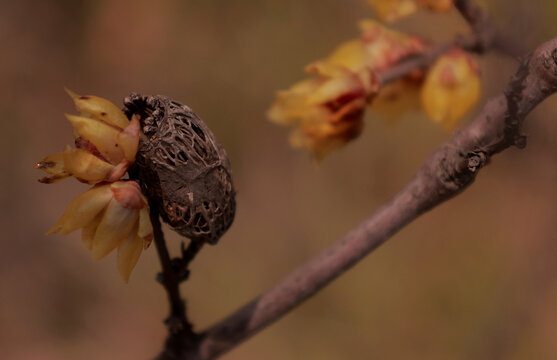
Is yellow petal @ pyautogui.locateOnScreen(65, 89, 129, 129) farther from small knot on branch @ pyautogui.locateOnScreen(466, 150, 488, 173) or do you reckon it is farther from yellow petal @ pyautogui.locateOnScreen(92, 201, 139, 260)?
small knot on branch @ pyautogui.locateOnScreen(466, 150, 488, 173)

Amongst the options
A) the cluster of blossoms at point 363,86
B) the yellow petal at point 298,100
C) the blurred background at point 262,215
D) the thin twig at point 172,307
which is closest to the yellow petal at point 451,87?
the cluster of blossoms at point 363,86

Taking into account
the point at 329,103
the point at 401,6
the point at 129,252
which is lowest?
the point at 129,252

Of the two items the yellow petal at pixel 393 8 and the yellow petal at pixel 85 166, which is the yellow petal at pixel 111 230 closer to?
the yellow petal at pixel 85 166

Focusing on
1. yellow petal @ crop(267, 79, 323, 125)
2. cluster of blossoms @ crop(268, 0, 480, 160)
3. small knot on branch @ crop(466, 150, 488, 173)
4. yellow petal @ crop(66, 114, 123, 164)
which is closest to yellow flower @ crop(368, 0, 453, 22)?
cluster of blossoms @ crop(268, 0, 480, 160)

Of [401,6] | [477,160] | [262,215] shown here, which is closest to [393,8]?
[401,6]

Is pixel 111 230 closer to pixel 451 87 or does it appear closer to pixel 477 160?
pixel 477 160

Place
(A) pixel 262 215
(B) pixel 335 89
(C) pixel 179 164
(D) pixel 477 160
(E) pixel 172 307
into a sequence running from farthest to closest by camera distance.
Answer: (A) pixel 262 215 → (B) pixel 335 89 → (E) pixel 172 307 → (C) pixel 179 164 → (D) pixel 477 160

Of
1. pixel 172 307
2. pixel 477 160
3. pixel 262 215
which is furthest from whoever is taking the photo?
pixel 262 215
